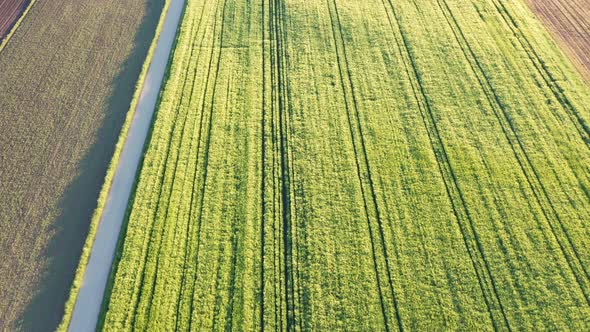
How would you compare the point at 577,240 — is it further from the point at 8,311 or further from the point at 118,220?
the point at 8,311

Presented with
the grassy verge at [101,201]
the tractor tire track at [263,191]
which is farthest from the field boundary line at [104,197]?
the tractor tire track at [263,191]

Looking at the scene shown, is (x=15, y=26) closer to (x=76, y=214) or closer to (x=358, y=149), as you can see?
(x=76, y=214)

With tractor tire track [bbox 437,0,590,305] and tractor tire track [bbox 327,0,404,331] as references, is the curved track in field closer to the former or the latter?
tractor tire track [bbox 327,0,404,331]

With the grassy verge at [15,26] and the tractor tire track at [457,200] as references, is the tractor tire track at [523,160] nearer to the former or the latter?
the tractor tire track at [457,200]

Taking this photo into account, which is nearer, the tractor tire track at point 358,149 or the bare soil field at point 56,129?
the tractor tire track at point 358,149

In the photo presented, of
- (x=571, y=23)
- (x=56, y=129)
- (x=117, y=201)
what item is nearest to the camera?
(x=117, y=201)

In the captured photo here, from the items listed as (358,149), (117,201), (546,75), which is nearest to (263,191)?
(358,149)
